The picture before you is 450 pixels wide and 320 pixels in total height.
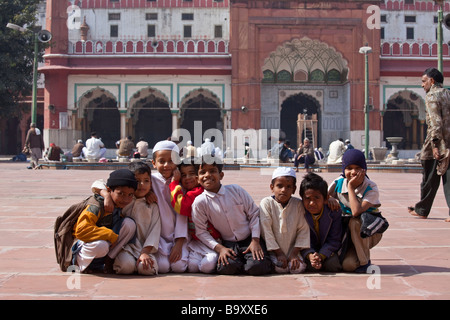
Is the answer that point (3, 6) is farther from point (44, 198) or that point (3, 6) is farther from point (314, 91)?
point (44, 198)

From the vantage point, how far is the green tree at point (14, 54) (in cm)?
2319

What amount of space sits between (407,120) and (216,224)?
954 inches

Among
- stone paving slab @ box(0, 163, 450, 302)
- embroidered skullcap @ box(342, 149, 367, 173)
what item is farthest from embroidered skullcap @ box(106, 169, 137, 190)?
embroidered skullcap @ box(342, 149, 367, 173)

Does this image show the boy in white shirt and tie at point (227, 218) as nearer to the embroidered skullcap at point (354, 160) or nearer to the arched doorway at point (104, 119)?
the embroidered skullcap at point (354, 160)

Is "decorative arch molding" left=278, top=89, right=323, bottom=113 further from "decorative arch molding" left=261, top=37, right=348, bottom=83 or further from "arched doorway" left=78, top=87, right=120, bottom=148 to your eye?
"arched doorway" left=78, top=87, right=120, bottom=148

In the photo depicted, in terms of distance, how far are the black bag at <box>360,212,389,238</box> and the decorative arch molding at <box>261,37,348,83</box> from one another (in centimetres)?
2166

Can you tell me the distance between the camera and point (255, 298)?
269 cm

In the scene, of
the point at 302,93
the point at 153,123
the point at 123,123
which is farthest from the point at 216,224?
the point at 153,123

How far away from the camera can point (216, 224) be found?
3.51 meters

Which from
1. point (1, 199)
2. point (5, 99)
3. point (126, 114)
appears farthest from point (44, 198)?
point (5, 99)

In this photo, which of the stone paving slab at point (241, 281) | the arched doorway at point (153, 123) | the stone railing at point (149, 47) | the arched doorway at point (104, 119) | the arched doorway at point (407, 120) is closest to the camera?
the stone paving slab at point (241, 281)

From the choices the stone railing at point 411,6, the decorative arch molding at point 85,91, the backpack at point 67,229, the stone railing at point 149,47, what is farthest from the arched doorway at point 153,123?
the backpack at point 67,229

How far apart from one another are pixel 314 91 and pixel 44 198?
18.9 metres

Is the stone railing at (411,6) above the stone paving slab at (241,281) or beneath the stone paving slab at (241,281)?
above
